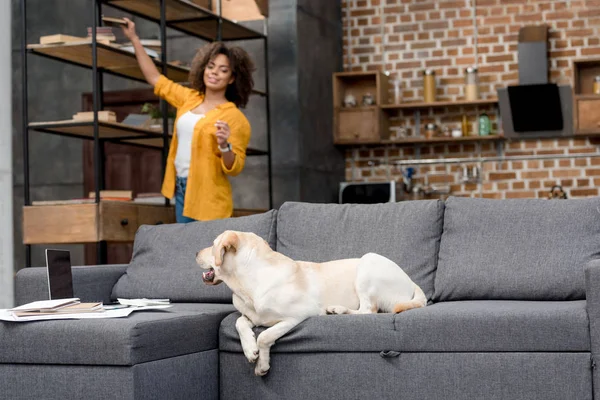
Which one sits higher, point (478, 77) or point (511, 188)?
point (478, 77)

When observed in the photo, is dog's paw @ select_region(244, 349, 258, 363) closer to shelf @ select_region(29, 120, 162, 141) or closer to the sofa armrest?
the sofa armrest

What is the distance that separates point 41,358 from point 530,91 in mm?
5735

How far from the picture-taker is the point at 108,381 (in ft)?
10.5

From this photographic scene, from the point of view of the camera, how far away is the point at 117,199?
5.82m

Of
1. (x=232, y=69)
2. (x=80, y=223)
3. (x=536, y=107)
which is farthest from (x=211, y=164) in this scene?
(x=536, y=107)

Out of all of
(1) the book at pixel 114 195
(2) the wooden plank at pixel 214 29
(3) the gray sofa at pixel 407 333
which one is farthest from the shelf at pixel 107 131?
(3) the gray sofa at pixel 407 333

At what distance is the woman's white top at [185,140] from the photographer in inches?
212

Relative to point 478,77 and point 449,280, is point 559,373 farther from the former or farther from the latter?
point 478,77

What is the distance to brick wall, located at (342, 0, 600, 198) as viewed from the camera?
8.32 m

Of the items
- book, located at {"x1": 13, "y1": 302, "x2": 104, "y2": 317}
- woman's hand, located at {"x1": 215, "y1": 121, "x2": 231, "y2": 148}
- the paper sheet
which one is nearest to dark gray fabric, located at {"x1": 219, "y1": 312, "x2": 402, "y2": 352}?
the paper sheet

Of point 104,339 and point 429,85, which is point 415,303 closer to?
point 104,339

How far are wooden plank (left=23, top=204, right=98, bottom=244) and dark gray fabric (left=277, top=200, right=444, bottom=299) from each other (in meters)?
1.71

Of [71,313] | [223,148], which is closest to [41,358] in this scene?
[71,313]

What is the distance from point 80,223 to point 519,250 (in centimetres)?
282
